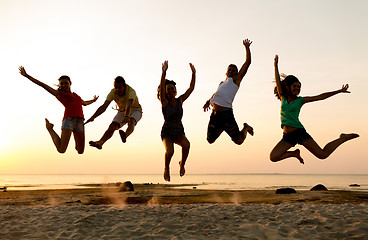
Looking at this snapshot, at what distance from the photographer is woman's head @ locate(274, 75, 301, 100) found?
25.4ft

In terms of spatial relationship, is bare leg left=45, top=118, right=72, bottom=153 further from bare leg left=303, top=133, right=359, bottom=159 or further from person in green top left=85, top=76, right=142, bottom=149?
bare leg left=303, top=133, right=359, bottom=159

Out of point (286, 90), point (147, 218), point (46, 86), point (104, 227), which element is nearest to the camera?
point (286, 90)

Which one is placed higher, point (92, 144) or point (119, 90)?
point (119, 90)

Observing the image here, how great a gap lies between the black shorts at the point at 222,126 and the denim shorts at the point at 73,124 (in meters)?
3.40

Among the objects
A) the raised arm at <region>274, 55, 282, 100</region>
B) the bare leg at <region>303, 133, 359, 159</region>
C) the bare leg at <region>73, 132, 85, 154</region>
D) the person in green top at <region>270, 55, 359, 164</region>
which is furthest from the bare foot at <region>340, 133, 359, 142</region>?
the bare leg at <region>73, 132, 85, 154</region>

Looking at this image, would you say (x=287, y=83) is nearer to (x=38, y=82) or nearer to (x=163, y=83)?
(x=163, y=83)

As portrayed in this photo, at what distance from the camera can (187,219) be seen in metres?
9.53

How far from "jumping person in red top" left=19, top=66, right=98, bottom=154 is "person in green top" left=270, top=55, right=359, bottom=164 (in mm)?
4946

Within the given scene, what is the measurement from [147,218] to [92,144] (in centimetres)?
293

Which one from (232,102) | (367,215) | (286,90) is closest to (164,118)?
(232,102)

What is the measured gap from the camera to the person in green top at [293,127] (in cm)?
756

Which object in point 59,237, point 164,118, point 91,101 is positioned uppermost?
point 91,101

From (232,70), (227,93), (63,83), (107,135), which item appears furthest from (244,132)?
(63,83)

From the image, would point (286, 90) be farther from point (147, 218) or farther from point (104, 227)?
point (104, 227)
